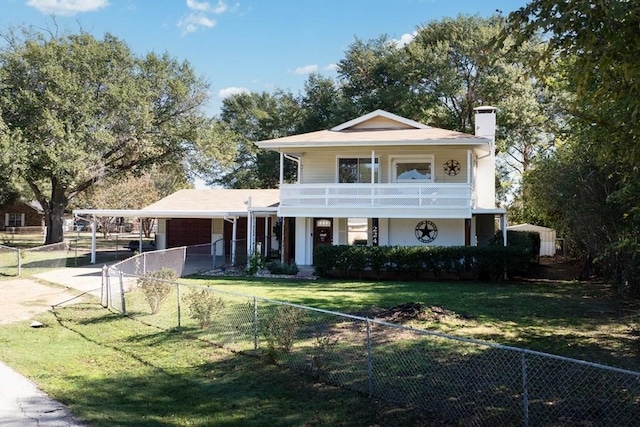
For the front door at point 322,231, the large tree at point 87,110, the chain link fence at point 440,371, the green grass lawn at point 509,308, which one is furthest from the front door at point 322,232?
the large tree at point 87,110

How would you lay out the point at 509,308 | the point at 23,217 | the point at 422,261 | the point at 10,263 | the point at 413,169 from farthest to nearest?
1. the point at 23,217
2. the point at 413,169
3. the point at 10,263
4. the point at 422,261
5. the point at 509,308

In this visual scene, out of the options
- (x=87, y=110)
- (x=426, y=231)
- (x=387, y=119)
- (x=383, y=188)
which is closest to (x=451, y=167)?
(x=426, y=231)

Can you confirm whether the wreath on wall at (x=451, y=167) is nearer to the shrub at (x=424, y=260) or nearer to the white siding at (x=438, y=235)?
the white siding at (x=438, y=235)

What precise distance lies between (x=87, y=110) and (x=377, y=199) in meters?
21.7

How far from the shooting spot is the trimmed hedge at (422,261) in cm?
1825

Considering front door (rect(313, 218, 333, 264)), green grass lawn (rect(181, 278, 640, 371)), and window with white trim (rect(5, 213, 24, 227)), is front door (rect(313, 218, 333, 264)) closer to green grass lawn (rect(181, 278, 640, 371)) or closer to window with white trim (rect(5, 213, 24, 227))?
green grass lawn (rect(181, 278, 640, 371))

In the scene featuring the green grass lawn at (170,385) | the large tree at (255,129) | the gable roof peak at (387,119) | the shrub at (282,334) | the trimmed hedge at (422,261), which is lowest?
the green grass lawn at (170,385)

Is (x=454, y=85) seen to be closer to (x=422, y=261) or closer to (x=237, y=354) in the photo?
(x=422, y=261)

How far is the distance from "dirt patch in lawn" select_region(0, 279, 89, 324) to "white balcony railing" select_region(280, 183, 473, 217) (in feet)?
28.9

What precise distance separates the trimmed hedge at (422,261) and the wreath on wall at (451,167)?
4.22m

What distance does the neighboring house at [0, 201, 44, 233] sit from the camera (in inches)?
2490

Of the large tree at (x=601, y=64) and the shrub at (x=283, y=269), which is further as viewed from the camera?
the shrub at (x=283, y=269)

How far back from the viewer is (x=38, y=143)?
3159 cm

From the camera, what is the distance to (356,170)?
73.8 feet
